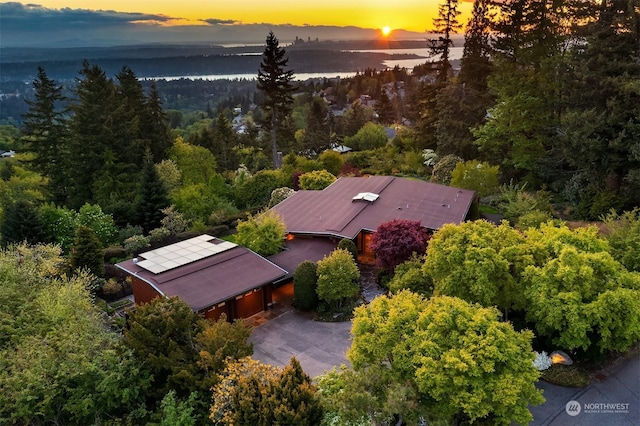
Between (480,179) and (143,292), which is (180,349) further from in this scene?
(480,179)

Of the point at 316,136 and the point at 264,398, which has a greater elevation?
the point at 316,136

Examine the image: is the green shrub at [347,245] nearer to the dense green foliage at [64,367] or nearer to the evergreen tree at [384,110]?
the dense green foliage at [64,367]

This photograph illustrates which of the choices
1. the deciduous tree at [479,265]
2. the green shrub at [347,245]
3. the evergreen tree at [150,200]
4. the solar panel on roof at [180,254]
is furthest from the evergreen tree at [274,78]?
the deciduous tree at [479,265]

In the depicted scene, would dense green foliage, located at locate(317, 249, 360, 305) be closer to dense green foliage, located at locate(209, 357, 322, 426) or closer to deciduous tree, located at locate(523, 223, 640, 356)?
dense green foliage, located at locate(209, 357, 322, 426)

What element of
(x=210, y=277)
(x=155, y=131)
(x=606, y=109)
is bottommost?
(x=210, y=277)

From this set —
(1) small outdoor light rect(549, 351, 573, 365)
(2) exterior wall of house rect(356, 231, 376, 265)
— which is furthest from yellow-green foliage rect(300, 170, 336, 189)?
(1) small outdoor light rect(549, 351, 573, 365)

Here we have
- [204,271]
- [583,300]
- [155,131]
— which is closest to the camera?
[583,300]

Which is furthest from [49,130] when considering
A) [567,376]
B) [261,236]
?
[567,376]
